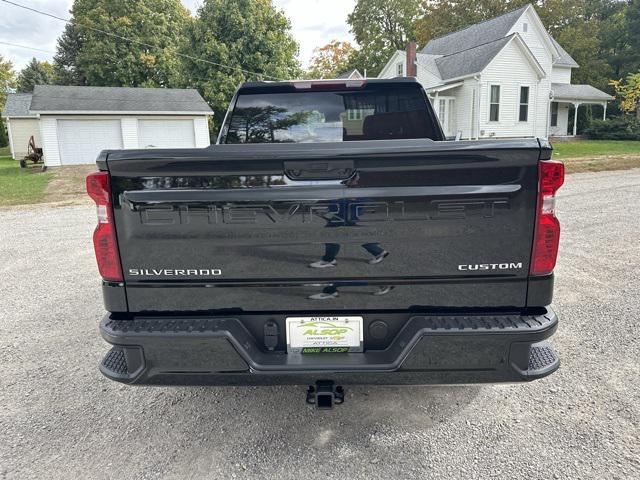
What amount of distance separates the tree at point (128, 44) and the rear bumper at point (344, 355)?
43.1 metres

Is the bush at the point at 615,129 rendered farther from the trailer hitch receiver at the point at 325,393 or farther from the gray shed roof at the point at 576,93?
the trailer hitch receiver at the point at 325,393

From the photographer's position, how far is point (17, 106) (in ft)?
113

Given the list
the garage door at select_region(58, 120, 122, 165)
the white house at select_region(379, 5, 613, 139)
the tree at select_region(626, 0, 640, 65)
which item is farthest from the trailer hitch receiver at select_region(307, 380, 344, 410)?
the tree at select_region(626, 0, 640, 65)

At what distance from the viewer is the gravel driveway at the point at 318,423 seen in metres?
2.39

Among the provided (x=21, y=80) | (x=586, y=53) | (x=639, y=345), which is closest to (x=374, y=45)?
(x=586, y=53)

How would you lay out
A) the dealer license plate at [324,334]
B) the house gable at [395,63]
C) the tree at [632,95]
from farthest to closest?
the tree at [632,95]
the house gable at [395,63]
the dealer license plate at [324,334]

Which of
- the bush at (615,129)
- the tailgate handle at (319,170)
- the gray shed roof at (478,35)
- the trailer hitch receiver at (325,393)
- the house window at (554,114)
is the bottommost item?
the trailer hitch receiver at (325,393)

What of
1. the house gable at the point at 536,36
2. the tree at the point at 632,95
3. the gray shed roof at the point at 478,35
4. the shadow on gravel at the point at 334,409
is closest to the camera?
the shadow on gravel at the point at 334,409

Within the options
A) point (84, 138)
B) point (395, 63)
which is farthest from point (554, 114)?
point (84, 138)

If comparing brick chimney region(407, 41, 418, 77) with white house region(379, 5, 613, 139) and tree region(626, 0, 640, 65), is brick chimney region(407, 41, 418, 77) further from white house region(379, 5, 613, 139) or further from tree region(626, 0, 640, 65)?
tree region(626, 0, 640, 65)

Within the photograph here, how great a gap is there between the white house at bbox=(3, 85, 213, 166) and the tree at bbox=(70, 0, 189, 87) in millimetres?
15109

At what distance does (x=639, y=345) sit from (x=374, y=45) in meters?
45.6

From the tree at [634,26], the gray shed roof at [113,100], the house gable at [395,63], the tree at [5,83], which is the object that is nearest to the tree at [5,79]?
the tree at [5,83]

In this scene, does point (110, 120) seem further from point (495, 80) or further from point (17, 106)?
point (495, 80)
